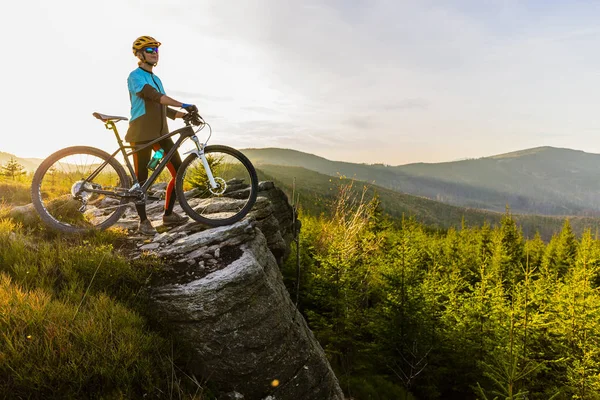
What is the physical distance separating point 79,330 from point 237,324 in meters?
1.78

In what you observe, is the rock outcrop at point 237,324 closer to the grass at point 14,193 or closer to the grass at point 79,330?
the grass at point 79,330

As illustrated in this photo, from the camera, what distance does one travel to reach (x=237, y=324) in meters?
4.32

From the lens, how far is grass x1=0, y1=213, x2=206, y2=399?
3.08 metres

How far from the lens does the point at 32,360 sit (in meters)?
3.09

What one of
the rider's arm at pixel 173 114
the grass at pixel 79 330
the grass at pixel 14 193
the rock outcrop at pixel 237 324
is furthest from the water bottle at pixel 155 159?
the grass at pixel 14 193

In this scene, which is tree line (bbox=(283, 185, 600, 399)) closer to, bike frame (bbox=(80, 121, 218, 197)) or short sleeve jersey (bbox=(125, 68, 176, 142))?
bike frame (bbox=(80, 121, 218, 197))

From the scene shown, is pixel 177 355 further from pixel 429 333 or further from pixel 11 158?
pixel 11 158

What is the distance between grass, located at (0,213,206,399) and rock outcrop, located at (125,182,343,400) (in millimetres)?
289

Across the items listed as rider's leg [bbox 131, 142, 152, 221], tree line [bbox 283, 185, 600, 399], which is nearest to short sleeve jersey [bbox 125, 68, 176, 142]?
rider's leg [bbox 131, 142, 152, 221]

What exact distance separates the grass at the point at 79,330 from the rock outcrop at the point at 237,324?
289 mm

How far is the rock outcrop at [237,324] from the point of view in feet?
13.7

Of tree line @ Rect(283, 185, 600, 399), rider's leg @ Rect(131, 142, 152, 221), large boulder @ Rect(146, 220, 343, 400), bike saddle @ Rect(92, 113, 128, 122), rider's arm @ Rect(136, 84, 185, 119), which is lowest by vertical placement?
tree line @ Rect(283, 185, 600, 399)

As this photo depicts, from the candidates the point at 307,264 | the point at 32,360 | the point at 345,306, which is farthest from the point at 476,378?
the point at 32,360

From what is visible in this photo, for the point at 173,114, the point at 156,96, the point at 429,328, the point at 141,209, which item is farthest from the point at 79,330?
the point at 429,328
